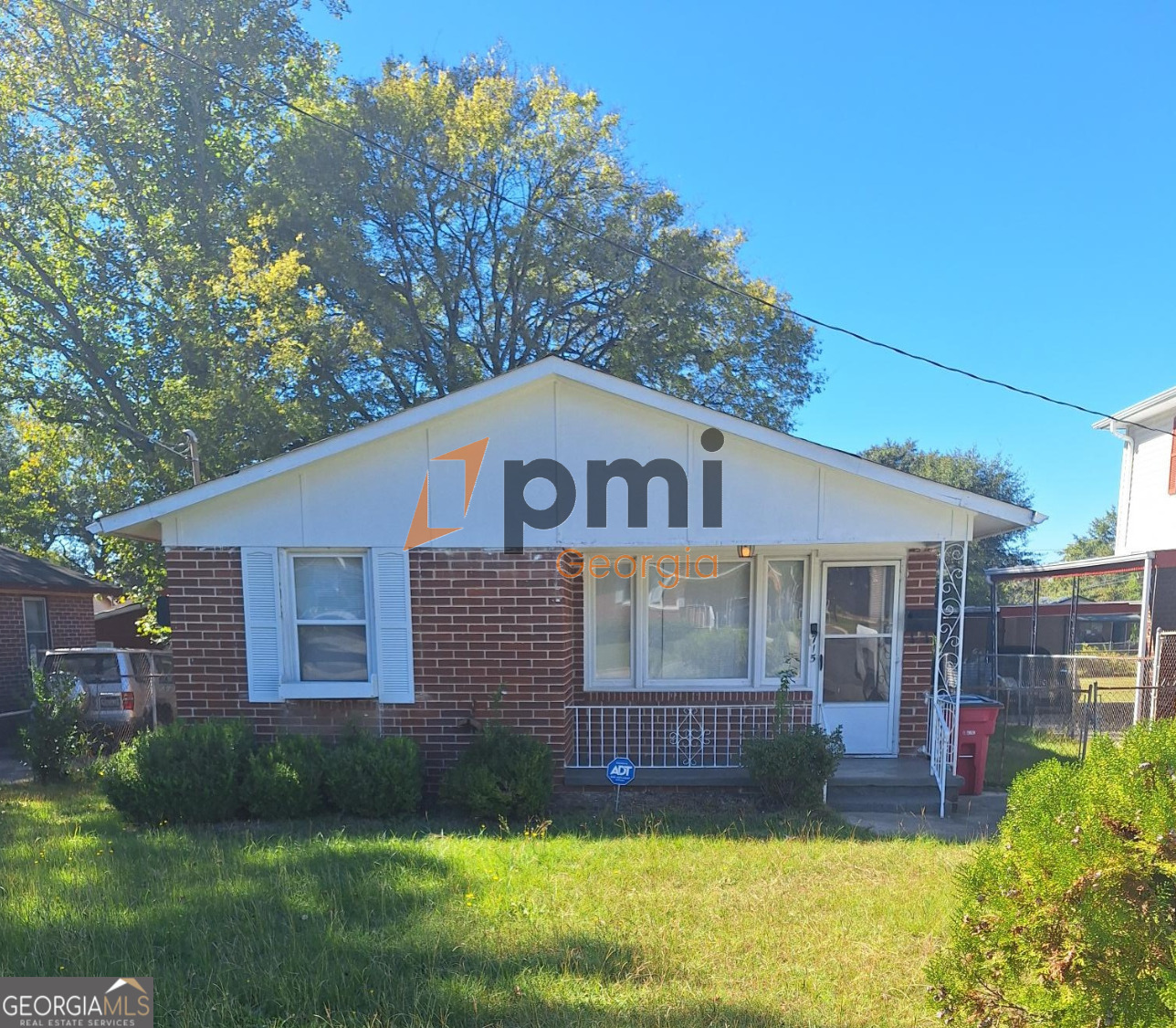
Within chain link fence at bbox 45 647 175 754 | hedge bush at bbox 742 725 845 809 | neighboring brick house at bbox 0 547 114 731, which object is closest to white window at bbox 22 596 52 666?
neighboring brick house at bbox 0 547 114 731

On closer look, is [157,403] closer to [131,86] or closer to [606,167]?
[131,86]

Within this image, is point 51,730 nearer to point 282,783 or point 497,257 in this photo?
point 282,783

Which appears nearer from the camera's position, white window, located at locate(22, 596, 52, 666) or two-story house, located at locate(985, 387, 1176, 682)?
white window, located at locate(22, 596, 52, 666)

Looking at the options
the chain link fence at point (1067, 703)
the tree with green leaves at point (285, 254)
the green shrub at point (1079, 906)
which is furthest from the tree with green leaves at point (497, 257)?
the green shrub at point (1079, 906)

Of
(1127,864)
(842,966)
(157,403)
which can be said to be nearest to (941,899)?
(842,966)

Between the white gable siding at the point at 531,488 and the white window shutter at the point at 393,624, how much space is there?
21 centimetres

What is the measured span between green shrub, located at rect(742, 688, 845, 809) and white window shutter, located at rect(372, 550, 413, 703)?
337 centimetres

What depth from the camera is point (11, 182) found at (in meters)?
14.1

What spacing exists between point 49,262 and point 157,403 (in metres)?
4.05

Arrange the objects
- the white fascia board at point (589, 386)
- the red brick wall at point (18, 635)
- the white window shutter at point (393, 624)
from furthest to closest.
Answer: the red brick wall at point (18, 635) → the white window shutter at point (393, 624) → the white fascia board at point (589, 386)

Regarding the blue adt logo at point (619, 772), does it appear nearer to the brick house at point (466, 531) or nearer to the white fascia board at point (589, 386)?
the brick house at point (466, 531)

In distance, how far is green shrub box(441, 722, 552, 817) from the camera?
6.05 metres

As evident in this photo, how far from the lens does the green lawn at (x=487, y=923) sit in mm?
3348

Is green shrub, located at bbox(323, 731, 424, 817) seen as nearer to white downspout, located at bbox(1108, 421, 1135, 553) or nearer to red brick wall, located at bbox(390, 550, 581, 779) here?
red brick wall, located at bbox(390, 550, 581, 779)
